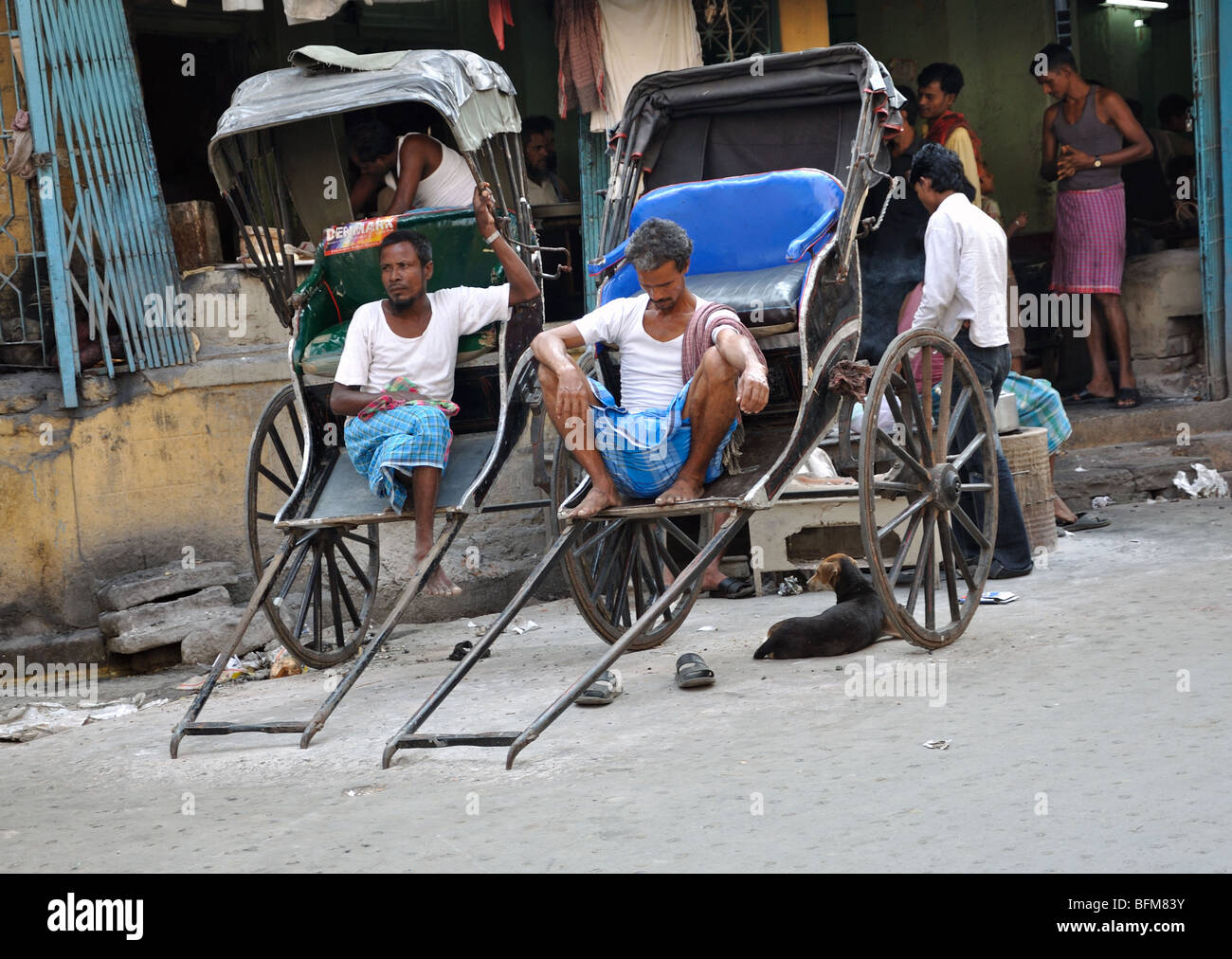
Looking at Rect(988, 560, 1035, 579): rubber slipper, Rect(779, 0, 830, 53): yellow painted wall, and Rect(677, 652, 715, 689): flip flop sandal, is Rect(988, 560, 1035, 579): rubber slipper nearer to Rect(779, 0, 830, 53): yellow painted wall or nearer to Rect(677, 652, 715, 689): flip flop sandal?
Rect(677, 652, 715, 689): flip flop sandal

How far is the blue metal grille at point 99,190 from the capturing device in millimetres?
7656

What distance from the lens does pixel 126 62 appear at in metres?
7.98

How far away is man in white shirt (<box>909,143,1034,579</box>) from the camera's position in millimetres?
6777

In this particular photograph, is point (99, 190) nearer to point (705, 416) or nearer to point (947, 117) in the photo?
point (705, 416)

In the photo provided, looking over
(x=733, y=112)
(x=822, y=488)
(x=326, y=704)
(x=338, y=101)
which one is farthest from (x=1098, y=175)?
(x=326, y=704)

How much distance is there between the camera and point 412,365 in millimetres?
6164

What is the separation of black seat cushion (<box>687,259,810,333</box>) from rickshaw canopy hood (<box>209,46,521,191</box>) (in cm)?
121

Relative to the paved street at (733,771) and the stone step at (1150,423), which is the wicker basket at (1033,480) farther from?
the stone step at (1150,423)

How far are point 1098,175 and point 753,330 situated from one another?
485 cm

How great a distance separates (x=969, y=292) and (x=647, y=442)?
7.38 feet

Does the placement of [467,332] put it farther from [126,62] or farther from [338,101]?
[126,62]

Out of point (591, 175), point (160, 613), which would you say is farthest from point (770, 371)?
point (160, 613)

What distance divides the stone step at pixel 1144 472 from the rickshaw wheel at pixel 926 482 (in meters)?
2.91

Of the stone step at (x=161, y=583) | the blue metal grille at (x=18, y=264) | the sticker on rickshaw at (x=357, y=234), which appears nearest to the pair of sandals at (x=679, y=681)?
the sticker on rickshaw at (x=357, y=234)
